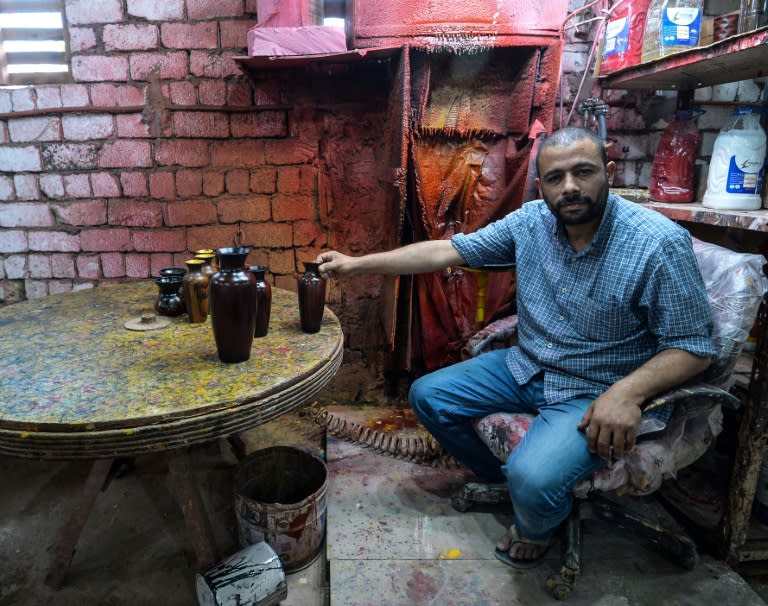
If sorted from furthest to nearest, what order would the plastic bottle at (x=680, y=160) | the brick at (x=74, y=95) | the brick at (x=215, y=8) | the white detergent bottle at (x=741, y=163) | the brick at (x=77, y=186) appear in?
the brick at (x=77, y=186), the brick at (x=74, y=95), the brick at (x=215, y=8), the plastic bottle at (x=680, y=160), the white detergent bottle at (x=741, y=163)

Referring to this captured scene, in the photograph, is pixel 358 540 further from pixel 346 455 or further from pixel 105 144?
pixel 105 144

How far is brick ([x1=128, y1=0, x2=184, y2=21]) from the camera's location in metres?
2.49

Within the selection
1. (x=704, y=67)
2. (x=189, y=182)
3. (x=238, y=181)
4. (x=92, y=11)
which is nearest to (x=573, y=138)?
(x=704, y=67)

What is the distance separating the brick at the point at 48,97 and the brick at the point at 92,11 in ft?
1.10

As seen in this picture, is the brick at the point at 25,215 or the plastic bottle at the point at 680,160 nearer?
the plastic bottle at the point at 680,160

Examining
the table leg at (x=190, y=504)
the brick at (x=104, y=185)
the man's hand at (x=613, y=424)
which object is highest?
the brick at (x=104, y=185)

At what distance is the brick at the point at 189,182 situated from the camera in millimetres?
2662

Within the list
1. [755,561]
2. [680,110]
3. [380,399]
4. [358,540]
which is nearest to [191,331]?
[358,540]

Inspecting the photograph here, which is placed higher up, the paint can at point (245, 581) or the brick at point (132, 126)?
the brick at point (132, 126)

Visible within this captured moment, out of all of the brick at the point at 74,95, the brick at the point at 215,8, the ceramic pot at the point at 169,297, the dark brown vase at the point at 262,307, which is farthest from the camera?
the brick at the point at 74,95

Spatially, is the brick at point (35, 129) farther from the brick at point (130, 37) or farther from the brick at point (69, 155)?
the brick at point (130, 37)

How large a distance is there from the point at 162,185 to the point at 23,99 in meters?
0.80

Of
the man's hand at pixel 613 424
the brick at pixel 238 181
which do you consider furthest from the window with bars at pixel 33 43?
Answer: the man's hand at pixel 613 424

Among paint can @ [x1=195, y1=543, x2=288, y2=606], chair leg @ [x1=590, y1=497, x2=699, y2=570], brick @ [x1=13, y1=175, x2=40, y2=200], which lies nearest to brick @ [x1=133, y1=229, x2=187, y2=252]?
brick @ [x1=13, y1=175, x2=40, y2=200]
